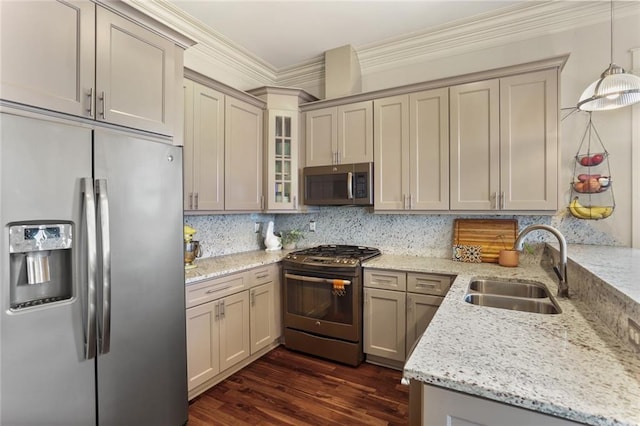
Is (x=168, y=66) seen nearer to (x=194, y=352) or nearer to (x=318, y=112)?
(x=318, y=112)

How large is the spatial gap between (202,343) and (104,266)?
104 centimetres

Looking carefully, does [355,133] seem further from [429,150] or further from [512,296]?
[512,296]

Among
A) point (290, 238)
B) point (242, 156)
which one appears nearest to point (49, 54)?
point (242, 156)

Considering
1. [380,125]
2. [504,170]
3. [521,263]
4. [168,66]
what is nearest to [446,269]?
[521,263]

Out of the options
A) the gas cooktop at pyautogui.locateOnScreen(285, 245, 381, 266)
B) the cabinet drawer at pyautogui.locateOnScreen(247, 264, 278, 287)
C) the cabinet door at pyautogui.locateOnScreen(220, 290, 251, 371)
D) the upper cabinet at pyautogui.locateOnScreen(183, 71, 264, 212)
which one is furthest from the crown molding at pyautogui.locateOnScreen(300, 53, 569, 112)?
the cabinet door at pyautogui.locateOnScreen(220, 290, 251, 371)

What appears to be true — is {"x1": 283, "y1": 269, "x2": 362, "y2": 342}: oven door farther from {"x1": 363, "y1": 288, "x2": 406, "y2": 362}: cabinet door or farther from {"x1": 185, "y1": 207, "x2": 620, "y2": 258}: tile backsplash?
{"x1": 185, "y1": 207, "x2": 620, "y2": 258}: tile backsplash

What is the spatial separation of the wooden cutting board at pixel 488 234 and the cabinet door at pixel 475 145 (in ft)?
1.05

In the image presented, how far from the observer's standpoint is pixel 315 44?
3102mm

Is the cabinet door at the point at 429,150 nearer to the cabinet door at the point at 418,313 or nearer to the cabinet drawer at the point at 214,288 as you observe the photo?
the cabinet door at the point at 418,313

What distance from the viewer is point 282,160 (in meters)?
3.21

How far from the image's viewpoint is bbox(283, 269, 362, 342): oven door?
262 cm

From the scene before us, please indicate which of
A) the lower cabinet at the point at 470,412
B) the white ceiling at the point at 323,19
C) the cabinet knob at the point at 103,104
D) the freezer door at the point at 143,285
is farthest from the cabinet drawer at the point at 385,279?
the white ceiling at the point at 323,19

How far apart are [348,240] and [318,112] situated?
1424 mm

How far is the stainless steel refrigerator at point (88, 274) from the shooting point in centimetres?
122
